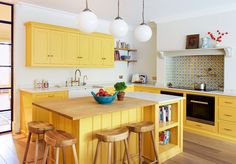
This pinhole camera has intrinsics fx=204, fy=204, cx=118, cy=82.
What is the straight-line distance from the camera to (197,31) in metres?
4.58

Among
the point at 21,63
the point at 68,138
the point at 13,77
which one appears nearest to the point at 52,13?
the point at 21,63

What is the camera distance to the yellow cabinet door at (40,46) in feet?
13.7

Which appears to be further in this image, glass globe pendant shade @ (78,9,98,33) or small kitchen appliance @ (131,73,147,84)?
small kitchen appliance @ (131,73,147,84)

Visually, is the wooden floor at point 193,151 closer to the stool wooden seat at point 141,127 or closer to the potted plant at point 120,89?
the stool wooden seat at point 141,127

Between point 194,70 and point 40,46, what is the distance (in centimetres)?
359

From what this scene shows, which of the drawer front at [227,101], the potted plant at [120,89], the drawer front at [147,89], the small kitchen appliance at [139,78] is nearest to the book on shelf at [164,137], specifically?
the potted plant at [120,89]

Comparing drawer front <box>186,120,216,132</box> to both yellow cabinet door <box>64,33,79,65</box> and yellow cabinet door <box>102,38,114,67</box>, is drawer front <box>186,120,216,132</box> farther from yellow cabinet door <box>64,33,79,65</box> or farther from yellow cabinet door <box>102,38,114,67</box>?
yellow cabinet door <box>64,33,79,65</box>

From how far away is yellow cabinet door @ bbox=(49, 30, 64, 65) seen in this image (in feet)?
14.5

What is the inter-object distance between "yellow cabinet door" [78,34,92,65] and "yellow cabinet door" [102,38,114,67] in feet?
1.55

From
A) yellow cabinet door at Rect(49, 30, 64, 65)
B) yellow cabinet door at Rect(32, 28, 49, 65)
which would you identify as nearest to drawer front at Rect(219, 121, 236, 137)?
yellow cabinet door at Rect(49, 30, 64, 65)

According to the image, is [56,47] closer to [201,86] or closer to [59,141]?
[59,141]

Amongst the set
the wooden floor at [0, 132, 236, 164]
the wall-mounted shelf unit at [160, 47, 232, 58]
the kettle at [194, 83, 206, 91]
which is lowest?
the wooden floor at [0, 132, 236, 164]

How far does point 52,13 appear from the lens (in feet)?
15.3

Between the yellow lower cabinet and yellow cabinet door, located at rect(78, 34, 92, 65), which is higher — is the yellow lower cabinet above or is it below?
below
